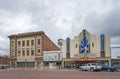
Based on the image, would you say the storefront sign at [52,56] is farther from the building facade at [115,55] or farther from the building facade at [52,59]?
the building facade at [115,55]

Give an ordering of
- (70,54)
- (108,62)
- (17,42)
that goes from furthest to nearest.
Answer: (17,42) → (70,54) → (108,62)

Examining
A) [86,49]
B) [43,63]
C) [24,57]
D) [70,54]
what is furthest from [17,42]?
[86,49]

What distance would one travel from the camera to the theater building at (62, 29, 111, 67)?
214 ft

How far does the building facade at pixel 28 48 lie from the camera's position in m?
76.1

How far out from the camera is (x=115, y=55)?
214ft

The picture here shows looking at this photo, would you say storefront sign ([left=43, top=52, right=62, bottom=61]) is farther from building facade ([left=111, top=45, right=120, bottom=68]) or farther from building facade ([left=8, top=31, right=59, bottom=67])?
building facade ([left=111, top=45, right=120, bottom=68])

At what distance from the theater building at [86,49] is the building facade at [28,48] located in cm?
901

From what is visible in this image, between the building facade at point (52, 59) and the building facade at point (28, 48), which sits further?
the building facade at point (28, 48)

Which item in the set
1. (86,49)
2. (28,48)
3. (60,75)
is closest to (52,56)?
(28,48)

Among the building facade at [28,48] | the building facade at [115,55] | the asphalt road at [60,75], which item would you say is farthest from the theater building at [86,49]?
the asphalt road at [60,75]

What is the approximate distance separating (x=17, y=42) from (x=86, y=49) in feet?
83.2

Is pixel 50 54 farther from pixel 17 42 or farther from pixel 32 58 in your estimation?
pixel 17 42

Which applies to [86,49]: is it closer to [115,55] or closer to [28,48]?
[115,55]

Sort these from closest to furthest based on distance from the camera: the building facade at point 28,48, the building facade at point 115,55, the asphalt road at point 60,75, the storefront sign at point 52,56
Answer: the asphalt road at point 60,75
the building facade at point 115,55
the storefront sign at point 52,56
the building facade at point 28,48
